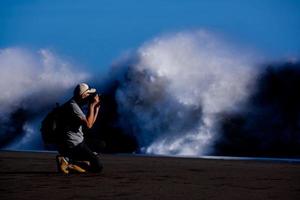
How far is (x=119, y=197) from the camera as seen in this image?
433cm

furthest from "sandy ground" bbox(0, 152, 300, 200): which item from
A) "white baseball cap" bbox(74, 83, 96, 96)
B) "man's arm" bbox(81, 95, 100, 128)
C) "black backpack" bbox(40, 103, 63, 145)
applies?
"white baseball cap" bbox(74, 83, 96, 96)

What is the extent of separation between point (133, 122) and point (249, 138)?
5235mm

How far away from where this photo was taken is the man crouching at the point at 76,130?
271 inches

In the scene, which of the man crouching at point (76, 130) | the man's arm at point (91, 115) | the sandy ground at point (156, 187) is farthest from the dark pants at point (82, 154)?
the sandy ground at point (156, 187)

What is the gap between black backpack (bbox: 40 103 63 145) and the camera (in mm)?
6918

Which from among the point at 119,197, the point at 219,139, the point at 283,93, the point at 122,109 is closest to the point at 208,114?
the point at 219,139

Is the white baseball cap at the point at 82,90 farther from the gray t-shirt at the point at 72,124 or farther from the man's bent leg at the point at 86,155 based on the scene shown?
the man's bent leg at the point at 86,155

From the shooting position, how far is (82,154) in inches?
282

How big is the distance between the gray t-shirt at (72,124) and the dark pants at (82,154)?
0.07m

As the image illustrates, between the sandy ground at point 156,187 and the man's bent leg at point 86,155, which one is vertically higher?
the man's bent leg at point 86,155

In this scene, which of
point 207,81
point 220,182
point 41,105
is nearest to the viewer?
point 220,182

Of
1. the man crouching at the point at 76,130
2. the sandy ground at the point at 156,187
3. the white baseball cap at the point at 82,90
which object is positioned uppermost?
the white baseball cap at the point at 82,90

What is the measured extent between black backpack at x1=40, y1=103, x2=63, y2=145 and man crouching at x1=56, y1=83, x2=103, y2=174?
7cm

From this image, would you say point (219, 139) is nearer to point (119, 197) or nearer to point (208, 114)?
point (208, 114)
